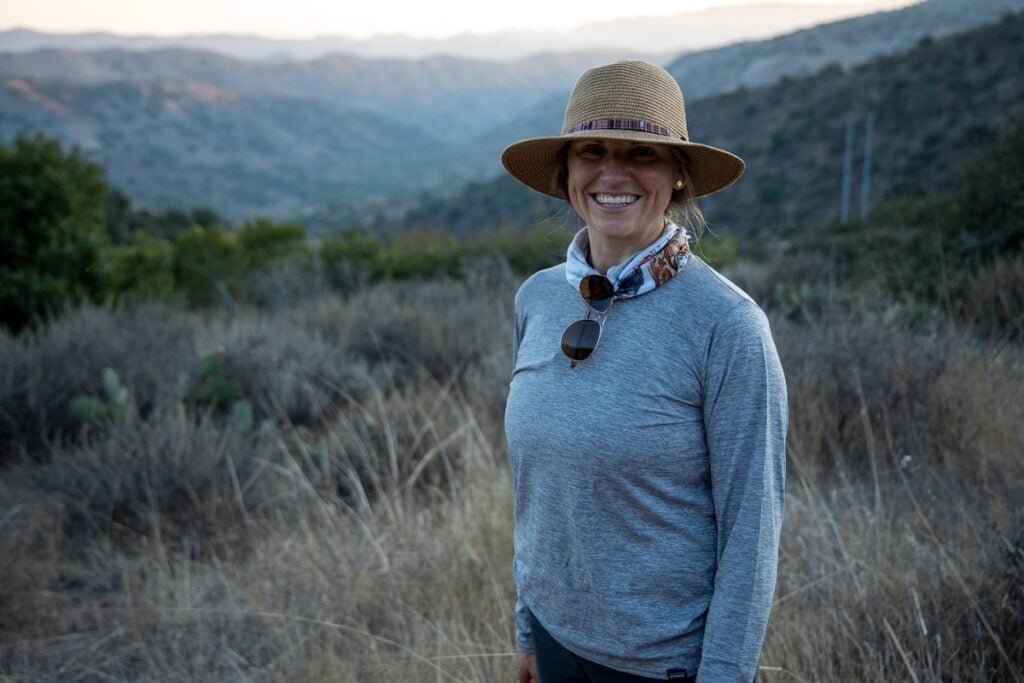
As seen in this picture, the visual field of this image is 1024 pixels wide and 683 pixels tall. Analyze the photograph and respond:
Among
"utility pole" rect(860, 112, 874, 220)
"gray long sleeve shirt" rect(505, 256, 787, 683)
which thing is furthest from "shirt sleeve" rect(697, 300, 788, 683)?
"utility pole" rect(860, 112, 874, 220)

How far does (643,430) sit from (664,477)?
0.12 metres

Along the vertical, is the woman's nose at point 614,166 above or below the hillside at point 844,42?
below

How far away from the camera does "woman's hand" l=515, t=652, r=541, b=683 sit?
7.14 feet

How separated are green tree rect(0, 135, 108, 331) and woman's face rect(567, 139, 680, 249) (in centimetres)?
903

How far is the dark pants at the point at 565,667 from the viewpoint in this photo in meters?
1.80

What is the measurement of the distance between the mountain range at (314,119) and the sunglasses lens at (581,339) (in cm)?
3647

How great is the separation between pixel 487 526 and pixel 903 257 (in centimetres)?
643

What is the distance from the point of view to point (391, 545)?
4.04 metres

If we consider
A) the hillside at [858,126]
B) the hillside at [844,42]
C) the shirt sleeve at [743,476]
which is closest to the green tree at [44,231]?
the shirt sleeve at [743,476]

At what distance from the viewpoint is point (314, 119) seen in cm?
13812

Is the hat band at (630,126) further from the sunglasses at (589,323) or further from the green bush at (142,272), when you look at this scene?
the green bush at (142,272)

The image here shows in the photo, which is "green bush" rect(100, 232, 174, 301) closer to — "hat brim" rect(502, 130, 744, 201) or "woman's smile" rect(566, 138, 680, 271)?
"hat brim" rect(502, 130, 744, 201)

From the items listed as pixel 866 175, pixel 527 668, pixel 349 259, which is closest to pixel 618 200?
pixel 527 668

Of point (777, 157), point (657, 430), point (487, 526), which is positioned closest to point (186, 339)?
point (487, 526)
